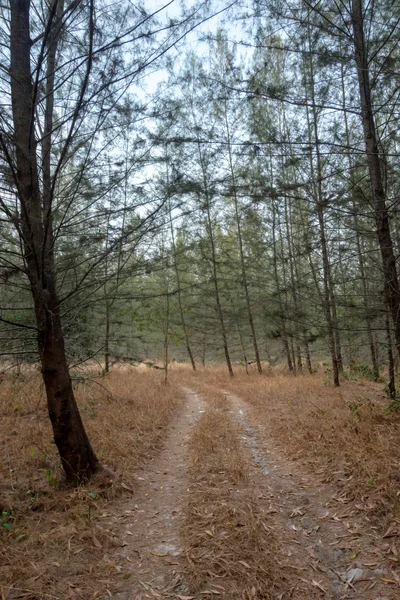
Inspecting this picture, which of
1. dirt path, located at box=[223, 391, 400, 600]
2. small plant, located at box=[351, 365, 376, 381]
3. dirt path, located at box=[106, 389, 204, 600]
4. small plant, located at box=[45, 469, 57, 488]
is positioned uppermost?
small plant, located at box=[45, 469, 57, 488]

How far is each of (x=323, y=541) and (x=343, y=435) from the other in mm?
2010

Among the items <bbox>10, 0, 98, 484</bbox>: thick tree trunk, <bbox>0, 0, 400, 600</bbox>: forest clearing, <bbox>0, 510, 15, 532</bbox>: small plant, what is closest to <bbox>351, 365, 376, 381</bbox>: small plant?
<bbox>0, 0, 400, 600</bbox>: forest clearing

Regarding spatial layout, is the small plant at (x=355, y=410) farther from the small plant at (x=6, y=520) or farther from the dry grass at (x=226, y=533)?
the small plant at (x=6, y=520)

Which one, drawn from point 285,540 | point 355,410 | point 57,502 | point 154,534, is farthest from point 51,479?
point 355,410

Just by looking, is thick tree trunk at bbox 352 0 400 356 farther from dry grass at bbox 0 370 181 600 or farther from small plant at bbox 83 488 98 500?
small plant at bbox 83 488 98 500

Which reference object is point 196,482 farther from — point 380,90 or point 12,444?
point 380,90

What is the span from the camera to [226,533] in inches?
116

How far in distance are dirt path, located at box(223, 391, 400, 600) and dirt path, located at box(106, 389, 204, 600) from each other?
955 millimetres

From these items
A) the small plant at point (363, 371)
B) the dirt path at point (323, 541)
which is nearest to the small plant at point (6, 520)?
the dirt path at point (323, 541)

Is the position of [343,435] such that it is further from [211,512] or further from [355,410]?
[211,512]

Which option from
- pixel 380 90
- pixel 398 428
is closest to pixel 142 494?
pixel 398 428

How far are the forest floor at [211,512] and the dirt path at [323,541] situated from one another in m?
0.01

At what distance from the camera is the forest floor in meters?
2.49

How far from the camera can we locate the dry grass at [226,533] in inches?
96.5
